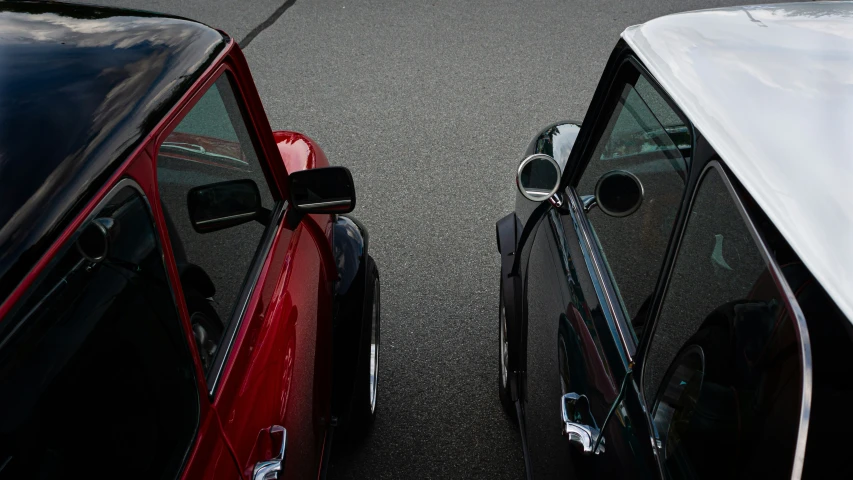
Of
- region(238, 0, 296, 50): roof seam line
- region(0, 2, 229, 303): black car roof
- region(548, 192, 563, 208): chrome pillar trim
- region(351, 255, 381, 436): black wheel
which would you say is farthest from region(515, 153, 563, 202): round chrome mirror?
region(238, 0, 296, 50): roof seam line

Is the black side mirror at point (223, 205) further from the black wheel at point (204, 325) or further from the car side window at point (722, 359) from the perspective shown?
the car side window at point (722, 359)

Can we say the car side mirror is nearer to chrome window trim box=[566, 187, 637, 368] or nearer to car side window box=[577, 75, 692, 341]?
car side window box=[577, 75, 692, 341]

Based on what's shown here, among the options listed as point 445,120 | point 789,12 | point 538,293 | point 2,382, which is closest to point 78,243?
point 2,382

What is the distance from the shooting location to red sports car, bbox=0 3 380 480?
1165 millimetres

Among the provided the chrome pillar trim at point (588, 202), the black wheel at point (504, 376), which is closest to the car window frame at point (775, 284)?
the chrome pillar trim at point (588, 202)

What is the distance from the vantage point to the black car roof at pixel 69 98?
1.17m

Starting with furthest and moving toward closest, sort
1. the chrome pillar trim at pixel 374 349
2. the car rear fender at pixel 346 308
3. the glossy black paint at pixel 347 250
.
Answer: the chrome pillar trim at pixel 374 349, the glossy black paint at pixel 347 250, the car rear fender at pixel 346 308

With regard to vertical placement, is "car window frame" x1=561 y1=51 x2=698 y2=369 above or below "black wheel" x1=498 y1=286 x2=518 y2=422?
above

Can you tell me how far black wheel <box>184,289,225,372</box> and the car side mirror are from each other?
1139 mm

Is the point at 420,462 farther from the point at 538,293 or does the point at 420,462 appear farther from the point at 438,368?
the point at 538,293

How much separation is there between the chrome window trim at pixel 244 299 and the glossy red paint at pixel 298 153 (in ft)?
1.65

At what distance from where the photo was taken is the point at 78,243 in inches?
48.5

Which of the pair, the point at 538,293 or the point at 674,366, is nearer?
the point at 674,366

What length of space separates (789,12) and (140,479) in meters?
1.98
